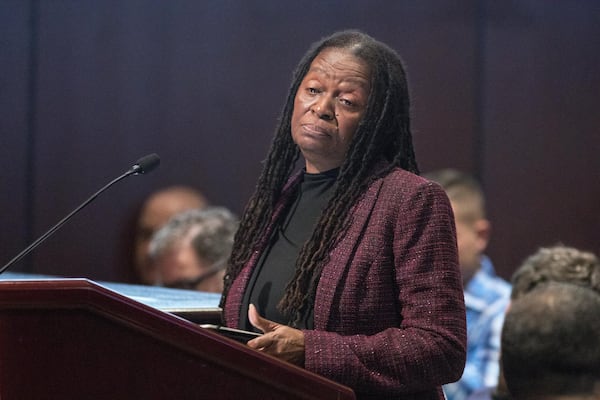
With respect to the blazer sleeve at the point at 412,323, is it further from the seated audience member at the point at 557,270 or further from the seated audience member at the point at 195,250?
A: the seated audience member at the point at 195,250

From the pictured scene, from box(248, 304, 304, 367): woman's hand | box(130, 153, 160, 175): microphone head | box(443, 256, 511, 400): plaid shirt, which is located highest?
box(130, 153, 160, 175): microphone head

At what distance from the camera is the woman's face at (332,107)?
5.84 ft

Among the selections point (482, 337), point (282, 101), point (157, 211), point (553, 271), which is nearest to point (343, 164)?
point (553, 271)

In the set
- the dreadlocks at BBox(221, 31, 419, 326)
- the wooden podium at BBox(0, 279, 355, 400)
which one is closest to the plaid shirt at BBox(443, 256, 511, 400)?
the dreadlocks at BBox(221, 31, 419, 326)

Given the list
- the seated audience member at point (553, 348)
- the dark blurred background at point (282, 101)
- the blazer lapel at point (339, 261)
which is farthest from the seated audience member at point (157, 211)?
the blazer lapel at point (339, 261)

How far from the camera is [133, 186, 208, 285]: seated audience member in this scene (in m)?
4.64

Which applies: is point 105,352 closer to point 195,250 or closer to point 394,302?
point 394,302

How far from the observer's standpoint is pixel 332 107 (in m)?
1.79

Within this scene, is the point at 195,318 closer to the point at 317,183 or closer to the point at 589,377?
the point at 317,183

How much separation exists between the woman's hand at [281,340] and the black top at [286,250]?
0.13 m

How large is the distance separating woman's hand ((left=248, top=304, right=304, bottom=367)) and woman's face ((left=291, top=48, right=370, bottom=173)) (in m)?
0.38

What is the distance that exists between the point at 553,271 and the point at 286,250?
987mm

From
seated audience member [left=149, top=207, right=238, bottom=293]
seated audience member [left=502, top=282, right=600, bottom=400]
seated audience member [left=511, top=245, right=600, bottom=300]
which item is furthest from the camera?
seated audience member [left=149, top=207, right=238, bottom=293]

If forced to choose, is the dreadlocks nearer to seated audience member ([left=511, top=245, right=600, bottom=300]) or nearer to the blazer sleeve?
the blazer sleeve
